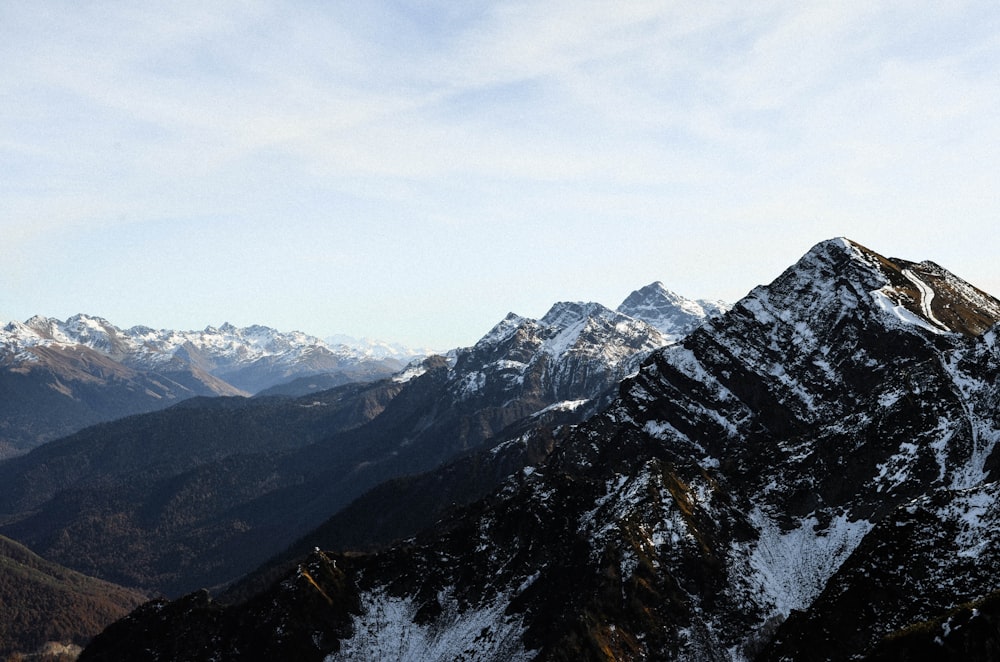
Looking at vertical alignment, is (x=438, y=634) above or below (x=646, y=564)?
above

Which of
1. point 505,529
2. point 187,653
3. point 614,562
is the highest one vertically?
point 187,653

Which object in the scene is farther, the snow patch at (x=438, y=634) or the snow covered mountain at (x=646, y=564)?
the snow patch at (x=438, y=634)

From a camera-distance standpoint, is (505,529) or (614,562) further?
(505,529)

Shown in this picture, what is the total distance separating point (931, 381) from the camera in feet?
603

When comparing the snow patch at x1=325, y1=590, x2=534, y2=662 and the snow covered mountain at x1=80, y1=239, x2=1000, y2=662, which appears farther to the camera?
the snow patch at x1=325, y1=590, x2=534, y2=662

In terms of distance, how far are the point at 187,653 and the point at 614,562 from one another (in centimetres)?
9358

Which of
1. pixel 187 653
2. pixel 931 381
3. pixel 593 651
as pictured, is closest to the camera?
pixel 593 651

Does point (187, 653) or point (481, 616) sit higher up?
point (187, 653)

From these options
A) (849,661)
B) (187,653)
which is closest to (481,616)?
(187,653)

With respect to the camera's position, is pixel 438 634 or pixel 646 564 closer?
pixel 646 564

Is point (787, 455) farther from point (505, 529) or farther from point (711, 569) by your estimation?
point (505, 529)

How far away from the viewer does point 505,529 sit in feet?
643

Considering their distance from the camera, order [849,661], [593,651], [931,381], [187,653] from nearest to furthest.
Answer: [849,661]
[593,651]
[187,653]
[931,381]

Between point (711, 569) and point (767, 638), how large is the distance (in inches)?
770
